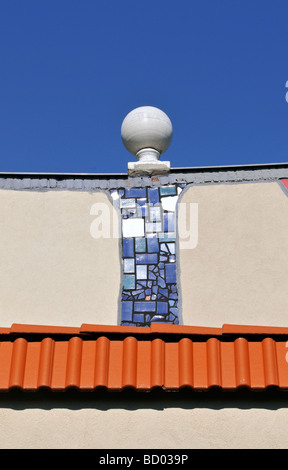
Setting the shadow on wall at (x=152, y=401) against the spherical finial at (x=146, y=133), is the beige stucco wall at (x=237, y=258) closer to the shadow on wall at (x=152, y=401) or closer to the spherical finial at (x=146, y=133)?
the spherical finial at (x=146, y=133)

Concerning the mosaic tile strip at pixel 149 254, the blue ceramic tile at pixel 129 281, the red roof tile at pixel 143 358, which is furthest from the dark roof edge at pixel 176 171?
the red roof tile at pixel 143 358

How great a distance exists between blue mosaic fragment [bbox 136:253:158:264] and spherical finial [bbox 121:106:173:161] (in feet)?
5.35

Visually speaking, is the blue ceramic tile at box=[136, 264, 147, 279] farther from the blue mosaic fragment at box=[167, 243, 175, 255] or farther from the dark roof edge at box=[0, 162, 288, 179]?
the dark roof edge at box=[0, 162, 288, 179]

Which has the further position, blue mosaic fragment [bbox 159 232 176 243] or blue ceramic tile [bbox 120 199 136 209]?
blue ceramic tile [bbox 120 199 136 209]

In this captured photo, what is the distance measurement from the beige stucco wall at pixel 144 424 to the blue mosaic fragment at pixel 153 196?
16.6 feet

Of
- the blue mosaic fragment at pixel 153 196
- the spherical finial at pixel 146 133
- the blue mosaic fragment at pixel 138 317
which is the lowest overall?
the blue mosaic fragment at pixel 138 317

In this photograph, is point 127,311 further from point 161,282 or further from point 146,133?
point 146,133

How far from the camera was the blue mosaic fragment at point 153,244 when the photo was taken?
923 cm

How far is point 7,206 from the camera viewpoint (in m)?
9.55

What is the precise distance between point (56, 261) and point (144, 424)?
465 centimetres

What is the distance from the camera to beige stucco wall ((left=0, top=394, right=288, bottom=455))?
4.64m

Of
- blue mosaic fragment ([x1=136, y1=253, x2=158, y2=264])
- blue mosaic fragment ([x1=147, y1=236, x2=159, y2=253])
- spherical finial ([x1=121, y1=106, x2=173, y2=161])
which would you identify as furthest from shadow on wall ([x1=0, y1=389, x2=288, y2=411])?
spherical finial ([x1=121, y1=106, x2=173, y2=161])
